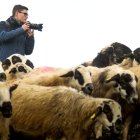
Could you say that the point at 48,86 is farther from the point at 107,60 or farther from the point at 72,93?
the point at 107,60

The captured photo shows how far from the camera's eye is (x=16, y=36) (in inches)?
570

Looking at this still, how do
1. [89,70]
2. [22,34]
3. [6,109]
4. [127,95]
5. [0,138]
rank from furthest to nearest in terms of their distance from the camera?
[22,34] → [89,70] → [127,95] → [0,138] → [6,109]

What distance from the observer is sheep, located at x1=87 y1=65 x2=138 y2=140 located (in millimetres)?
12383

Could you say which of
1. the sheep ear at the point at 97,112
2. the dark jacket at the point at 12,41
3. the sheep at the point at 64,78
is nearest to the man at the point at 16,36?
the dark jacket at the point at 12,41

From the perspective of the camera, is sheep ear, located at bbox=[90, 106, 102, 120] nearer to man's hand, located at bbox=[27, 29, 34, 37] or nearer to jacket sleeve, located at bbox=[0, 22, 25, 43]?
jacket sleeve, located at bbox=[0, 22, 25, 43]

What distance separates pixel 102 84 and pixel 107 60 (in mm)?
2757

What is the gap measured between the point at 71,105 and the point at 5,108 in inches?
54.7

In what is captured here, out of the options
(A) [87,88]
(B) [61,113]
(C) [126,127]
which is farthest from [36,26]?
(B) [61,113]

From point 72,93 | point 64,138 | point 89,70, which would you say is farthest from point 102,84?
point 64,138

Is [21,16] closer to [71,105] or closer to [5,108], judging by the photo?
[71,105]

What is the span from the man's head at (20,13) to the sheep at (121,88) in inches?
125

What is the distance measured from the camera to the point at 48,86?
42.3 feet

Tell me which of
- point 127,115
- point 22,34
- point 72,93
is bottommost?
point 127,115

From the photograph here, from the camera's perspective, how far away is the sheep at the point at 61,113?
10.8m
